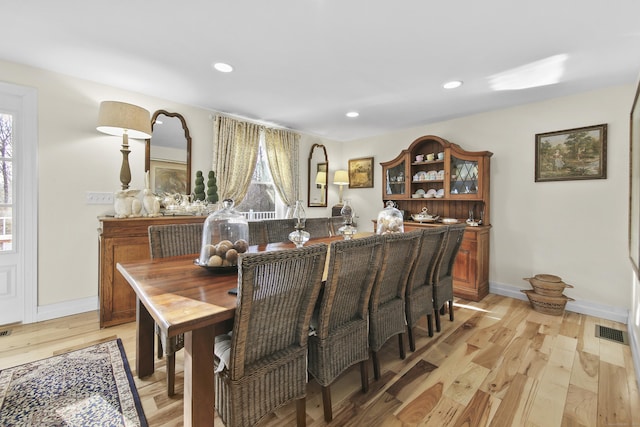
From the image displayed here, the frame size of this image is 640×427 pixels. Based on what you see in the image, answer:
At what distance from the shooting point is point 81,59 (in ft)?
7.73

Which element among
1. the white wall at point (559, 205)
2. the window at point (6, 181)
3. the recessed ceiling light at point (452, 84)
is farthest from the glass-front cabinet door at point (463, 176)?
the window at point (6, 181)

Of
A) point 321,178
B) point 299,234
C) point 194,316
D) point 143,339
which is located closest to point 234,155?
point 321,178

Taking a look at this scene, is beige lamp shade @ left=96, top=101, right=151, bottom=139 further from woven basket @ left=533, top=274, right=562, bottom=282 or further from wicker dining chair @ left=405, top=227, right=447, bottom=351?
woven basket @ left=533, top=274, right=562, bottom=282

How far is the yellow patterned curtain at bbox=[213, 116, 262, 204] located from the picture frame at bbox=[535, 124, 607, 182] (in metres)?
3.60

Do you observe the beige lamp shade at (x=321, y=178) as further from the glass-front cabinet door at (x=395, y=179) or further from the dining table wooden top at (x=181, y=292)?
the dining table wooden top at (x=181, y=292)

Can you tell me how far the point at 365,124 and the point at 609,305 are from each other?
139 inches

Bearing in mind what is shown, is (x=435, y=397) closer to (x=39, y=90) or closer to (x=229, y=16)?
(x=229, y=16)

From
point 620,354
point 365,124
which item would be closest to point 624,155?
point 620,354

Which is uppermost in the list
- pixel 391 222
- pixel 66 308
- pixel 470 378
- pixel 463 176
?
pixel 463 176

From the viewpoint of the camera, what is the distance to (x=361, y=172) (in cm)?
507

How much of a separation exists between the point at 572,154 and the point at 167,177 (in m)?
4.58

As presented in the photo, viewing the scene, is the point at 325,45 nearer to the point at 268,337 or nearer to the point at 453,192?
the point at 268,337

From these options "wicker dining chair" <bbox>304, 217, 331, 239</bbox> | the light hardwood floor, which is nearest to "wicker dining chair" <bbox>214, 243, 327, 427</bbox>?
the light hardwood floor

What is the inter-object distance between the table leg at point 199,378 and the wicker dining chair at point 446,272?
195 cm
